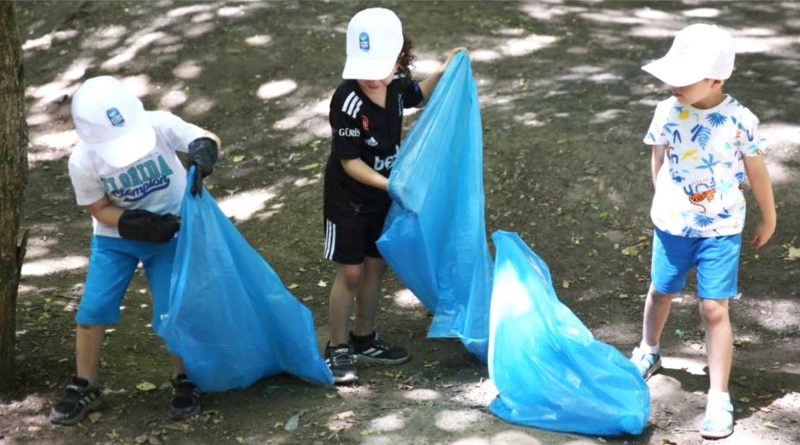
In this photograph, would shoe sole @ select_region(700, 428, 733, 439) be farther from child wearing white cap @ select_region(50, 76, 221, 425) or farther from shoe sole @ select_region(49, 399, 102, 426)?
shoe sole @ select_region(49, 399, 102, 426)

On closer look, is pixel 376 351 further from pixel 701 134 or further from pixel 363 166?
pixel 701 134

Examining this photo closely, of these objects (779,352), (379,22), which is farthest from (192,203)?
(779,352)

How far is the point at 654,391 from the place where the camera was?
3939mm

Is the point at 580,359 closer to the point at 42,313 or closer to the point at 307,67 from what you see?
the point at 42,313

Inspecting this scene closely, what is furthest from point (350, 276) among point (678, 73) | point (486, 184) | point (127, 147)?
point (486, 184)

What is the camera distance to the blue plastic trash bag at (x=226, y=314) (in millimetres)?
3688

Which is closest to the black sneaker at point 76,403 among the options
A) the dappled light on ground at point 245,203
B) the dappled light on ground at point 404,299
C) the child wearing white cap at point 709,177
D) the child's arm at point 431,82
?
the dappled light on ground at point 404,299

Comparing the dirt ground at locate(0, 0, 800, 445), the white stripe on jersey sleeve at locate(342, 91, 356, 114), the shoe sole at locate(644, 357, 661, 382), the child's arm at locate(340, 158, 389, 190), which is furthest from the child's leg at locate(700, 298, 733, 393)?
the white stripe on jersey sleeve at locate(342, 91, 356, 114)

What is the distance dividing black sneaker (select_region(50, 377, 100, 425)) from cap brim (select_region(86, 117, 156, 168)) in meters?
0.95

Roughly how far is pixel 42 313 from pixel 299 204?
1.77 m

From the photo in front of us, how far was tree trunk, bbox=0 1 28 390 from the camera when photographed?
4031 millimetres

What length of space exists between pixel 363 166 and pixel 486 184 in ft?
7.13

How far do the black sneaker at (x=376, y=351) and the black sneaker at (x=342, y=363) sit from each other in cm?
14

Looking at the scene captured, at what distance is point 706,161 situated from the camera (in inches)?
142
